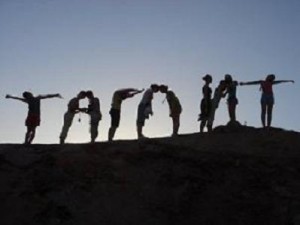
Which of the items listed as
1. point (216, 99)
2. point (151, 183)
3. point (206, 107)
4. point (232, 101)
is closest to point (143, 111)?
point (206, 107)

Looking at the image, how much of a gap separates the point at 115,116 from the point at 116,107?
32 cm

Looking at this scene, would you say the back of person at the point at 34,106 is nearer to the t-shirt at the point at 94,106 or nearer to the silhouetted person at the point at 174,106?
the t-shirt at the point at 94,106

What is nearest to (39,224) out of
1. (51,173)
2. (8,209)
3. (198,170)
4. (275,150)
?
(8,209)

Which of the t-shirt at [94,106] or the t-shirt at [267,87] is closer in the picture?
the t-shirt at [267,87]

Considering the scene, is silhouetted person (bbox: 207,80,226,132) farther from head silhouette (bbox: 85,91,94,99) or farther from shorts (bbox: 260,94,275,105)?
head silhouette (bbox: 85,91,94,99)

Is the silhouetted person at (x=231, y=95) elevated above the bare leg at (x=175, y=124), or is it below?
above

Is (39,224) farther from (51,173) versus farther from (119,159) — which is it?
(119,159)

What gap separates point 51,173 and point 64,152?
44.8 inches

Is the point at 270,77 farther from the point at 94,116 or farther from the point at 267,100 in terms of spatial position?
the point at 94,116

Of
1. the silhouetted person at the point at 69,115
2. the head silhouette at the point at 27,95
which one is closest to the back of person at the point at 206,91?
the silhouetted person at the point at 69,115

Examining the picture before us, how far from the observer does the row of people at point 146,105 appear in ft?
69.5

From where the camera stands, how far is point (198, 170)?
18.9 m

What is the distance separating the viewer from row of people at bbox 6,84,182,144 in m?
21.2

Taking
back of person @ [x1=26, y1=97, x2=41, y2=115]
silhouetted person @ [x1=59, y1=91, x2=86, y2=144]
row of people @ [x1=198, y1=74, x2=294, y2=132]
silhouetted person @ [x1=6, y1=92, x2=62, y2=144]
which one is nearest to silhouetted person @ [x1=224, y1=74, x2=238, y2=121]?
row of people @ [x1=198, y1=74, x2=294, y2=132]
